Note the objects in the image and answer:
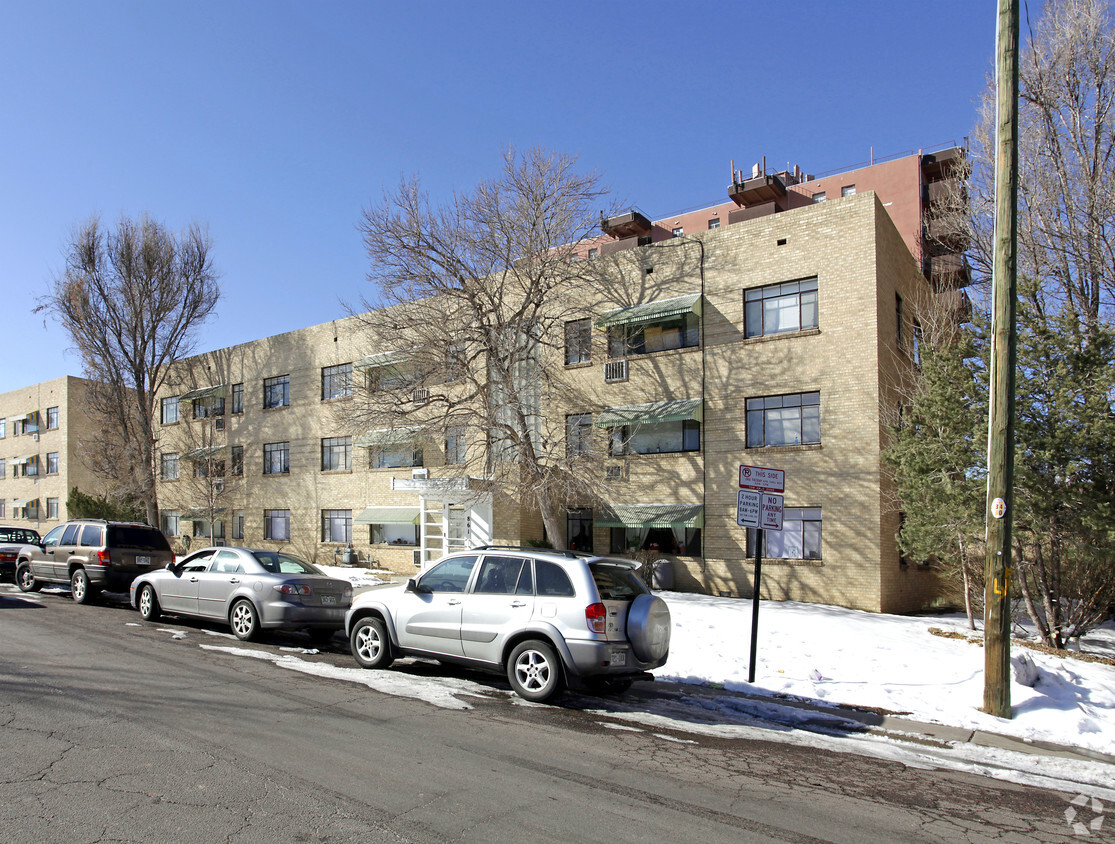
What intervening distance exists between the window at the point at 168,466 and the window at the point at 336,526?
12.2m

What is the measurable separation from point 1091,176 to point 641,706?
19461 mm

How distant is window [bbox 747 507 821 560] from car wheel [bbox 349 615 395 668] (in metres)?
11.8

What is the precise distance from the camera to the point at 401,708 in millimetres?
7742

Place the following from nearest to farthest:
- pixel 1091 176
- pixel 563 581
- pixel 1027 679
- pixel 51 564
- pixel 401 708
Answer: pixel 401 708
pixel 563 581
pixel 1027 679
pixel 51 564
pixel 1091 176

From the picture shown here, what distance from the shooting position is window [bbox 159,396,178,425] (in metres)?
38.6

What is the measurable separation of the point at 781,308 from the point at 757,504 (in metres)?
11.3

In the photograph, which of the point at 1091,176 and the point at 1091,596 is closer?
the point at 1091,596

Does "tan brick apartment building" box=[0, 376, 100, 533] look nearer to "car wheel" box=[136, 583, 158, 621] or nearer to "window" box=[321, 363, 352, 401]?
"window" box=[321, 363, 352, 401]

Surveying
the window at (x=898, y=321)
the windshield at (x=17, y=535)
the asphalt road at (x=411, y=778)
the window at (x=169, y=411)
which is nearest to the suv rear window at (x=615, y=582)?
the asphalt road at (x=411, y=778)

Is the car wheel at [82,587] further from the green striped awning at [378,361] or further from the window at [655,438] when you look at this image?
the window at [655,438]

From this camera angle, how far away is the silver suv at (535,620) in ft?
26.4

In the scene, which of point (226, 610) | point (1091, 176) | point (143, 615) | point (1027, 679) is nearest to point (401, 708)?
point (226, 610)

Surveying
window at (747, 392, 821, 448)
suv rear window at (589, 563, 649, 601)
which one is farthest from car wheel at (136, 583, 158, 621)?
window at (747, 392, 821, 448)

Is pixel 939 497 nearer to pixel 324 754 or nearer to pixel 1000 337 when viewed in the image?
pixel 1000 337
